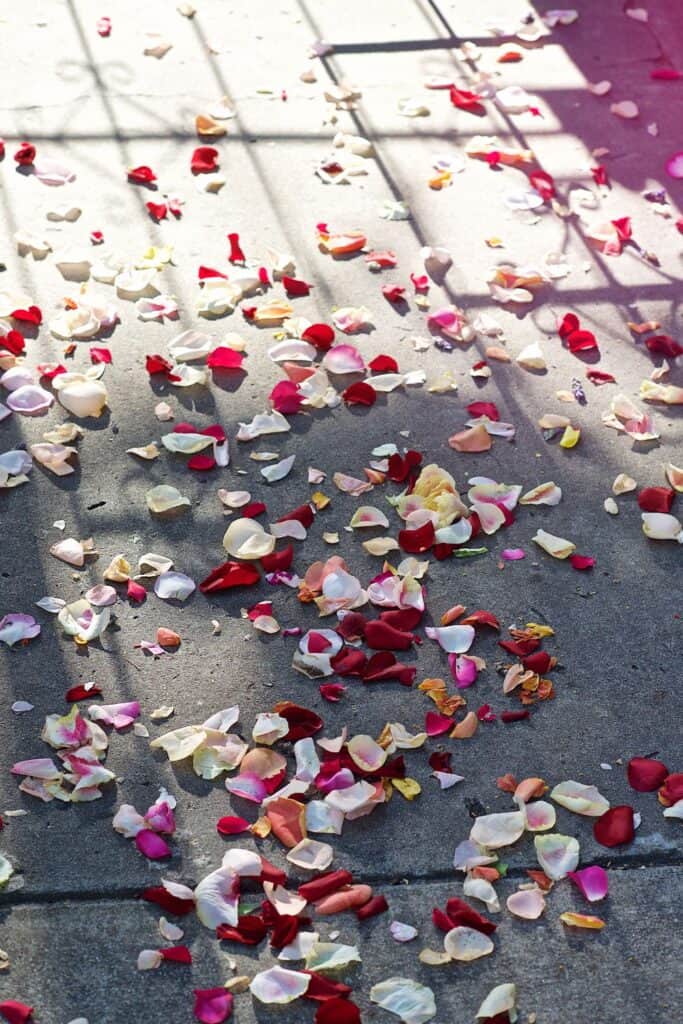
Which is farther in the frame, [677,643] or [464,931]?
[677,643]

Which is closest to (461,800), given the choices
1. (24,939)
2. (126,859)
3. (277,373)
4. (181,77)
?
(126,859)

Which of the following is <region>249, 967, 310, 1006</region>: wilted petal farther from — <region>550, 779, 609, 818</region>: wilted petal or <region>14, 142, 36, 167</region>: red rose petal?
<region>14, 142, 36, 167</region>: red rose petal

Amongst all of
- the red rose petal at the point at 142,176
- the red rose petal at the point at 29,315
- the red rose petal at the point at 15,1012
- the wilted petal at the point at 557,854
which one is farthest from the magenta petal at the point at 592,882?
the red rose petal at the point at 142,176

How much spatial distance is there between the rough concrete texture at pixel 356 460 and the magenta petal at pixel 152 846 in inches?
0.9

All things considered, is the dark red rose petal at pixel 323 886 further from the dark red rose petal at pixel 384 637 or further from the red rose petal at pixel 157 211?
the red rose petal at pixel 157 211

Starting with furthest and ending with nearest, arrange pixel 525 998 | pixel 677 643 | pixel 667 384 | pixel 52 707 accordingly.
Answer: pixel 667 384
pixel 677 643
pixel 52 707
pixel 525 998

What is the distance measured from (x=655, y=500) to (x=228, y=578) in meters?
1.06

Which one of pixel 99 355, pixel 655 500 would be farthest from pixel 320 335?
pixel 655 500

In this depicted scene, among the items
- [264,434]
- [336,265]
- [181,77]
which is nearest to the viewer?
[264,434]

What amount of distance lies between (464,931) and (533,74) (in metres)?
3.64

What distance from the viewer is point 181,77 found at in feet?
15.6

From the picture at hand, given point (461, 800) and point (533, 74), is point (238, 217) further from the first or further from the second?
point (461, 800)

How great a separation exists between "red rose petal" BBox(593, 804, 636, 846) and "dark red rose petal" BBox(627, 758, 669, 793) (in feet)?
0.28

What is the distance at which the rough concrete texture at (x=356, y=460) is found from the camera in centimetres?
223
